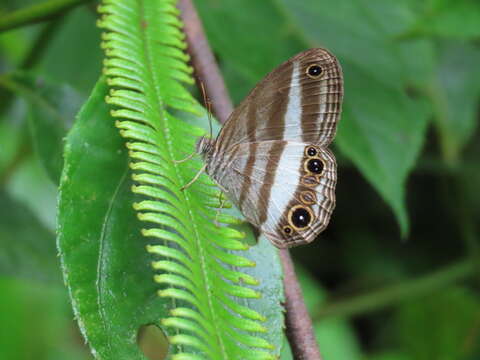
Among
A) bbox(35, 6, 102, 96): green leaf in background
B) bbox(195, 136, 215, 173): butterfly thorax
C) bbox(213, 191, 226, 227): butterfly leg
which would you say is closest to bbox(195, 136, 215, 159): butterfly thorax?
bbox(195, 136, 215, 173): butterfly thorax

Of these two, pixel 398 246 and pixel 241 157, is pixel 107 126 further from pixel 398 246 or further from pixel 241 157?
pixel 398 246

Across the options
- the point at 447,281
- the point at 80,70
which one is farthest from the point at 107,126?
the point at 447,281

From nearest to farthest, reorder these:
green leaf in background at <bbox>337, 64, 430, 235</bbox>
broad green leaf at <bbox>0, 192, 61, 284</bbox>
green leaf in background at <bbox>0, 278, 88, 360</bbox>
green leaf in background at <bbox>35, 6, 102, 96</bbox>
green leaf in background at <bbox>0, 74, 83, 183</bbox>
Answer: green leaf in background at <bbox>0, 74, 83, 183</bbox>, green leaf in background at <bbox>337, 64, 430, 235</bbox>, broad green leaf at <bbox>0, 192, 61, 284</bbox>, green leaf in background at <bbox>0, 278, 88, 360</bbox>, green leaf in background at <bbox>35, 6, 102, 96</bbox>

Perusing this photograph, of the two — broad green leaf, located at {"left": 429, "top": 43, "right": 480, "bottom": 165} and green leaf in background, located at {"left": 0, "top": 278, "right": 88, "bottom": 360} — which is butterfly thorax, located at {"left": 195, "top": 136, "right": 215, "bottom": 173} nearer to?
green leaf in background, located at {"left": 0, "top": 278, "right": 88, "bottom": 360}

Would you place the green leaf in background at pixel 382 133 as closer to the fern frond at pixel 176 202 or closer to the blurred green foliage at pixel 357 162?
the blurred green foliage at pixel 357 162

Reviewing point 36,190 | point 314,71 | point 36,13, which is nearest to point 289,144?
point 314,71

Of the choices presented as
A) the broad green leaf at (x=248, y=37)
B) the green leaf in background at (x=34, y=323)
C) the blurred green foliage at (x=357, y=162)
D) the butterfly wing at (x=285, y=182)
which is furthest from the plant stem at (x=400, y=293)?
the butterfly wing at (x=285, y=182)

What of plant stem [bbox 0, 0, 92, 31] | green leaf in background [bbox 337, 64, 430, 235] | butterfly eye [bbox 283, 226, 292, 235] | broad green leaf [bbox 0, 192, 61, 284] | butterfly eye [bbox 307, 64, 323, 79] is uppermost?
plant stem [bbox 0, 0, 92, 31]

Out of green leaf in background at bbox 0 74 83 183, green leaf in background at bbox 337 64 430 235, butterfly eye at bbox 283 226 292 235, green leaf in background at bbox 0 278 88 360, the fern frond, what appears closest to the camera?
the fern frond

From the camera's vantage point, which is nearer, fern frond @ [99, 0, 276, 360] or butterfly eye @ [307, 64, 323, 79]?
fern frond @ [99, 0, 276, 360]
